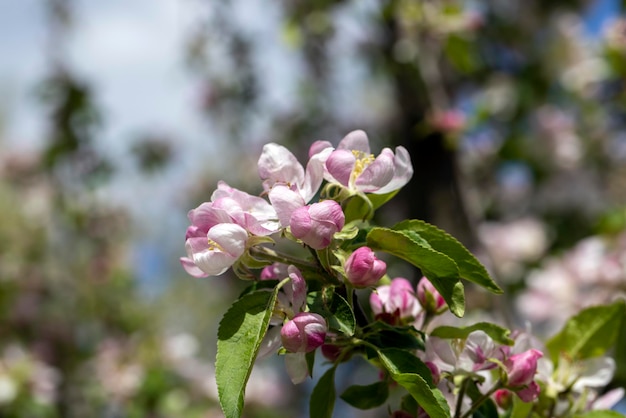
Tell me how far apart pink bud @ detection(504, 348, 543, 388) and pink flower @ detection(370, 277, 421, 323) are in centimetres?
11

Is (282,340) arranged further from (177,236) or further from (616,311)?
(177,236)

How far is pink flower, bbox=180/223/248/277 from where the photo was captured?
64 cm

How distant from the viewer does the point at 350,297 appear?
67 centimetres

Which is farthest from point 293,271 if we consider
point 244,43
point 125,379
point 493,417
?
point 244,43

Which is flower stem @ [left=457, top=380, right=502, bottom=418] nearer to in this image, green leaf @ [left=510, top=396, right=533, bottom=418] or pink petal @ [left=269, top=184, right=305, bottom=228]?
green leaf @ [left=510, top=396, right=533, bottom=418]

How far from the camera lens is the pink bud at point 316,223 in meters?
0.62

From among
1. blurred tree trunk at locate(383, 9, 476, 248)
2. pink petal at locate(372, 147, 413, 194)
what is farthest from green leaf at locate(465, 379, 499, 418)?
blurred tree trunk at locate(383, 9, 476, 248)

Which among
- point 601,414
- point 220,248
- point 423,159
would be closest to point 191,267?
point 220,248

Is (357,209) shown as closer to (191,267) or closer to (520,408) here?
(191,267)

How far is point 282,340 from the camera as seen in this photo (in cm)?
63

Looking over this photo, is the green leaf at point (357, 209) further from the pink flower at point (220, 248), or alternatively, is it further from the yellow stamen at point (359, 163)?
the pink flower at point (220, 248)

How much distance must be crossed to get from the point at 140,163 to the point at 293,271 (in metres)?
3.12

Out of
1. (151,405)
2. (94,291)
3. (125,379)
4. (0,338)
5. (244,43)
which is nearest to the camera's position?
(151,405)

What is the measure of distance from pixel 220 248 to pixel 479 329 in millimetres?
266
